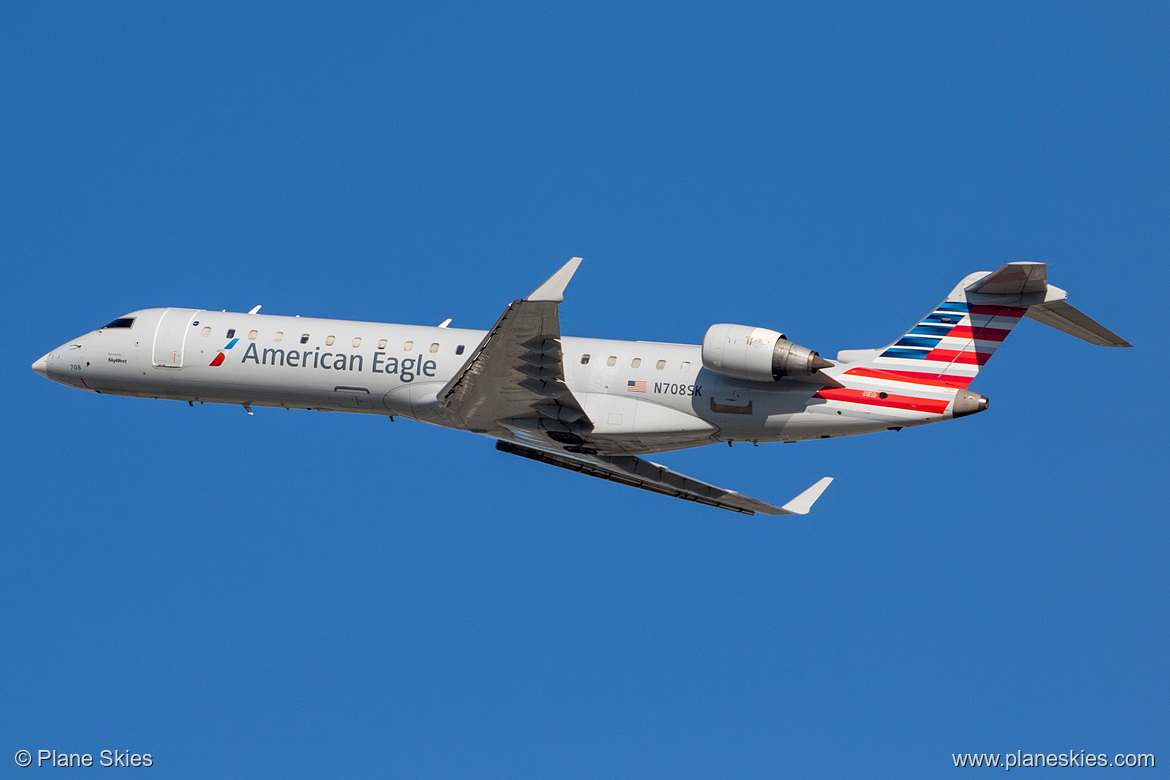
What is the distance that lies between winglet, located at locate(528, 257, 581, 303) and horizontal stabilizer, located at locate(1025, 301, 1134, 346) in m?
9.59

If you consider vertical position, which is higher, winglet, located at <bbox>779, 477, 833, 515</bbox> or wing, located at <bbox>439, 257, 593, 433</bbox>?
wing, located at <bbox>439, 257, 593, 433</bbox>

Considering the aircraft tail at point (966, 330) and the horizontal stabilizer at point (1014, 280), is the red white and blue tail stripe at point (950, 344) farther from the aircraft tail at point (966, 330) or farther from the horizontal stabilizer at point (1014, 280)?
the horizontal stabilizer at point (1014, 280)

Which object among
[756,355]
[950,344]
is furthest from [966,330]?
[756,355]

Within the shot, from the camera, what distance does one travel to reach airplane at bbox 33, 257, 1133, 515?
27.2 metres

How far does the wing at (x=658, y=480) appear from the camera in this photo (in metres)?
32.9

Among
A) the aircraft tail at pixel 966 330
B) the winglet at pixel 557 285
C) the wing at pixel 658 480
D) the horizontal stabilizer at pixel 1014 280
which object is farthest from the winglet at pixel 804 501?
the winglet at pixel 557 285

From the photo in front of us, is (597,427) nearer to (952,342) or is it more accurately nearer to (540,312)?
(540,312)

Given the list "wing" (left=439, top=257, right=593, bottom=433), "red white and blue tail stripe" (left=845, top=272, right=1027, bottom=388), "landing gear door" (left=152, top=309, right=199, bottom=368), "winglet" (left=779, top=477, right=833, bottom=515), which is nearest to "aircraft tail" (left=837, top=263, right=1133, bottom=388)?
"red white and blue tail stripe" (left=845, top=272, right=1027, bottom=388)

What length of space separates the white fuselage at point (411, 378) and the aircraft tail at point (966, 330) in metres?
0.41

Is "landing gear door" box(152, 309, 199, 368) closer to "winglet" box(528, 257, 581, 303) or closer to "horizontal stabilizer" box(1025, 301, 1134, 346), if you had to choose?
"winglet" box(528, 257, 581, 303)

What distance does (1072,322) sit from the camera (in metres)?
26.7

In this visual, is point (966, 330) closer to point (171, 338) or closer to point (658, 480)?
point (658, 480)

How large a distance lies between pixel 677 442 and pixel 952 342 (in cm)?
631

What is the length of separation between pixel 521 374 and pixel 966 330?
9.46 meters
